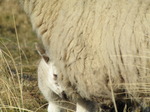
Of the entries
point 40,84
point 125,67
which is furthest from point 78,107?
point 125,67

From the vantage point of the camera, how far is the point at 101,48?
13.9 feet

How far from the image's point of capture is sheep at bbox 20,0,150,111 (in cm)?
413

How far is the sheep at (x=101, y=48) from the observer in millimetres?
4133

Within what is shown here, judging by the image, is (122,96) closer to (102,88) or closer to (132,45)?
(102,88)

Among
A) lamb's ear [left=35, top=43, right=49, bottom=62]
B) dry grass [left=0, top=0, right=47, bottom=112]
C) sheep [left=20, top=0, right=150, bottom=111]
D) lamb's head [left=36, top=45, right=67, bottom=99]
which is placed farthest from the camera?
lamb's ear [left=35, top=43, right=49, bottom=62]

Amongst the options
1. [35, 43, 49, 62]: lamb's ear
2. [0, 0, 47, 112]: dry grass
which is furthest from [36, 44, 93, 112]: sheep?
[0, 0, 47, 112]: dry grass

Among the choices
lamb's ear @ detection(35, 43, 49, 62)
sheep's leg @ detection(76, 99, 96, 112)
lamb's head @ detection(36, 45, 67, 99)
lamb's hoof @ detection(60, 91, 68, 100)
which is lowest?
sheep's leg @ detection(76, 99, 96, 112)

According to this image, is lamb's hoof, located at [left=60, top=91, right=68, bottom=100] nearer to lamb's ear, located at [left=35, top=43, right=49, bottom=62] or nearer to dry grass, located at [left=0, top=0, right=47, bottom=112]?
dry grass, located at [left=0, top=0, right=47, bottom=112]

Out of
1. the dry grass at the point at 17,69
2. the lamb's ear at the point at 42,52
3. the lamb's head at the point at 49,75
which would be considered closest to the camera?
the dry grass at the point at 17,69

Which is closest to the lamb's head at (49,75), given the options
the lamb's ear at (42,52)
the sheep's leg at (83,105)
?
the lamb's ear at (42,52)

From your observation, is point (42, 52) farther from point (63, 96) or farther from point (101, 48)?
point (101, 48)

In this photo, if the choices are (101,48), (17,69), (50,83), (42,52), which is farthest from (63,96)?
(17,69)

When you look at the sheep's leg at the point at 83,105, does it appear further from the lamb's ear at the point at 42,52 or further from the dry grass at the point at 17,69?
the lamb's ear at the point at 42,52

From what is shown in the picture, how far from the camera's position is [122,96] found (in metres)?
4.34
